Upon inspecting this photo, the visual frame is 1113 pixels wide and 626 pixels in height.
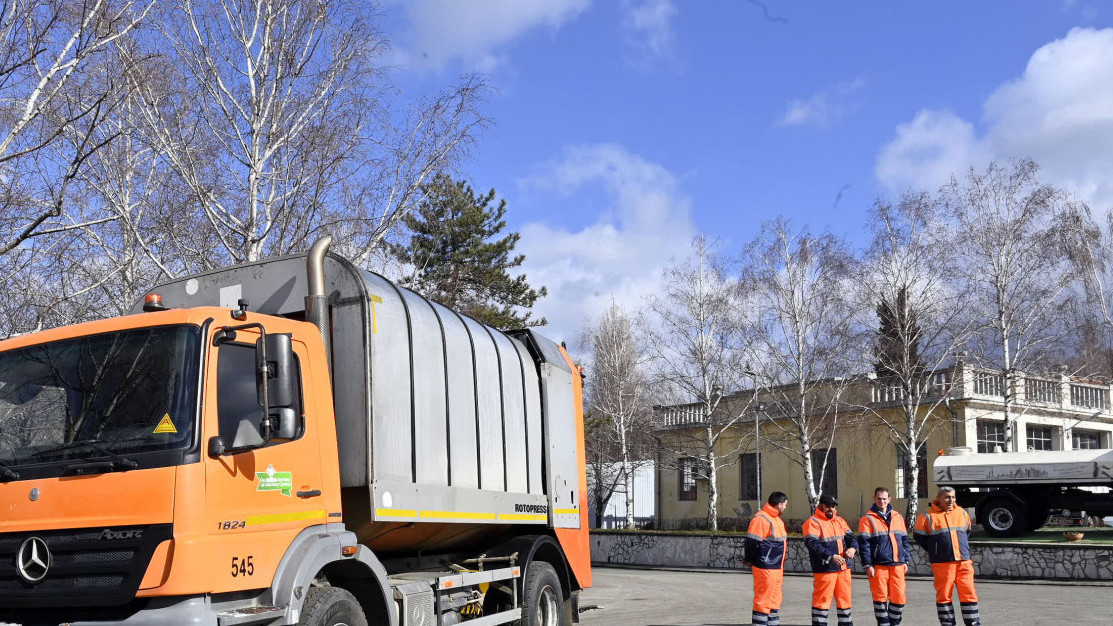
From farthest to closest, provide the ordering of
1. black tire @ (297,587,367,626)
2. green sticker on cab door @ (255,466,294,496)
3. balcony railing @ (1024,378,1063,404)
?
balcony railing @ (1024,378,1063,404), black tire @ (297,587,367,626), green sticker on cab door @ (255,466,294,496)

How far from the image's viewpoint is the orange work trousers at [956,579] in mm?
11500

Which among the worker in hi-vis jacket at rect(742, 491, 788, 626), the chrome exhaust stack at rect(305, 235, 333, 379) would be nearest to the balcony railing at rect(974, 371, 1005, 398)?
the worker in hi-vis jacket at rect(742, 491, 788, 626)

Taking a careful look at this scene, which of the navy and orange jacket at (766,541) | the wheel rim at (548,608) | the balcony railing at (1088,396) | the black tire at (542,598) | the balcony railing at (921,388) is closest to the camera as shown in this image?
the black tire at (542,598)

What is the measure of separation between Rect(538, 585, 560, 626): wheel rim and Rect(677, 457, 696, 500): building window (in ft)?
106

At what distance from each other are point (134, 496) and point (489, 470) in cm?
359

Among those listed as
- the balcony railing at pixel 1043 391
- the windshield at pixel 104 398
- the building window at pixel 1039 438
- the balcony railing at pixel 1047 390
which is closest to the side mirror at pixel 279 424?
the windshield at pixel 104 398

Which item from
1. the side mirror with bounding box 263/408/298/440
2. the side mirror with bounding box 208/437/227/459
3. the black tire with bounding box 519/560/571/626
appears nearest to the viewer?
the side mirror with bounding box 208/437/227/459

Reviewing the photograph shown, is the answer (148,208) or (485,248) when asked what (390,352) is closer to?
(148,208)

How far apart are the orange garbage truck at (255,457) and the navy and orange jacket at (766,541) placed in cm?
301

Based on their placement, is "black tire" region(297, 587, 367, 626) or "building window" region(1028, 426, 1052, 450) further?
"building window" region(1028, 426, 1052, 450)

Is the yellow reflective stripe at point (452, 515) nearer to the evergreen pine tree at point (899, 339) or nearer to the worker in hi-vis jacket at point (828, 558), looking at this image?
the worker in hi-vis jacket at point (828, 558)

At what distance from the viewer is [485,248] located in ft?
147

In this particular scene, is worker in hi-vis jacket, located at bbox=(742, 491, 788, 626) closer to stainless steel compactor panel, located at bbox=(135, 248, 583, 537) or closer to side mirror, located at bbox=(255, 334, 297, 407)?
stainless steel compactor panel, located at bbox=(135, 248, 583, 537)

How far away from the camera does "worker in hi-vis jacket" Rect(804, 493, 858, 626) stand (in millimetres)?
11383
